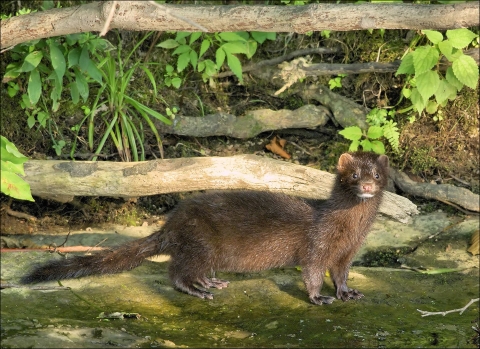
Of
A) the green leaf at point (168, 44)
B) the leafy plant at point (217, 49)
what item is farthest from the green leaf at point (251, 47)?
the green leaf at point (168, 44)

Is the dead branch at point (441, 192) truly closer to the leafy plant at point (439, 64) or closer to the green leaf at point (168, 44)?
the leafy plant at point (439, 64)

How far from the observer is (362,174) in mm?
5258

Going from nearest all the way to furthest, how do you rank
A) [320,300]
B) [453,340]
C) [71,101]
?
[453,340], [320,300], [71,101]

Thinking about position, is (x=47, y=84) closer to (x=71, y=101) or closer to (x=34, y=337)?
(x=71, y=101)

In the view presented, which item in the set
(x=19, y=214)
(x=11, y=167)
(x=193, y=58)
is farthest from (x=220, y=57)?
(x=11, y=167)

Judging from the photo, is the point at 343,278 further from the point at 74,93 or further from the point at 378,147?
the point at 74,93

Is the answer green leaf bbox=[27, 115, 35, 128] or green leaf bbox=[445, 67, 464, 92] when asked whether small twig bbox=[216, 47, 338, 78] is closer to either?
green leaf bbox=[445, 67, 464, 92]

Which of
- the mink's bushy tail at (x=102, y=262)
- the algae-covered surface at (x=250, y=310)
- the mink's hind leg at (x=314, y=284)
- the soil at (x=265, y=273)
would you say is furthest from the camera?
the mink's hind leg at (x=314, y=284)

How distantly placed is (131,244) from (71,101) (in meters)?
2.25

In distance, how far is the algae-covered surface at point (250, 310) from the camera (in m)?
4.57

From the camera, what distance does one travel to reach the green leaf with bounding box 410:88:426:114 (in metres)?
6.69

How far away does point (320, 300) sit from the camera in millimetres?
5305

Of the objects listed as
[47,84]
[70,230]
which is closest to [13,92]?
[47,84]

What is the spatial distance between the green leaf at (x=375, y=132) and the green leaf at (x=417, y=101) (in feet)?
1.27
